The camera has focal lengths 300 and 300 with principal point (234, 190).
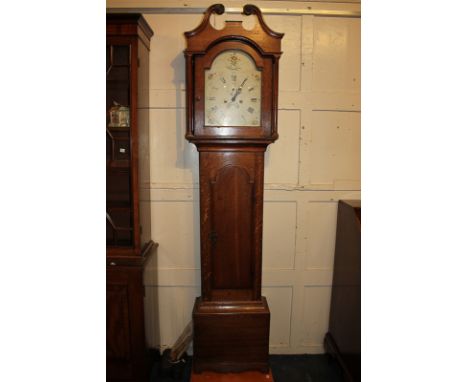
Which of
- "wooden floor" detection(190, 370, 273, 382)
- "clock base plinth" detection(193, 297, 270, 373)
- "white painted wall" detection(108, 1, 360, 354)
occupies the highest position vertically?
"white painted wall" detection(108, 1, 360, 354)

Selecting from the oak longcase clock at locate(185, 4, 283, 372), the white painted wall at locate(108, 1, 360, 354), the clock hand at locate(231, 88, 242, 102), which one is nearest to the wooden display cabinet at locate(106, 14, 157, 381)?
the white painted wall at locate(108, 1, 360, 354)

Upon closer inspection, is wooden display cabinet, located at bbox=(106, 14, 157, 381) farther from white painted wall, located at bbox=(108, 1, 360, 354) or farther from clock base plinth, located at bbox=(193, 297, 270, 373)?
clock base plinth, located at bbox=(193, 297, 270, 373)

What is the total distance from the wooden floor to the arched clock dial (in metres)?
1.33

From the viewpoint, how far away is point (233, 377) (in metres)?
1.60

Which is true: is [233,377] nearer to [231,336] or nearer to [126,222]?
[231,336]

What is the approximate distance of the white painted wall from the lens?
1831mm

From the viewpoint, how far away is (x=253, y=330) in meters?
1.61

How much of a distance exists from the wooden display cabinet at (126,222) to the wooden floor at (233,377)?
1.14 feet

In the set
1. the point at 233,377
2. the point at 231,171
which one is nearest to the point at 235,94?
the point at 231,171

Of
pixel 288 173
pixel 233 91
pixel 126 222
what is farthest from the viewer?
pixel 288 173

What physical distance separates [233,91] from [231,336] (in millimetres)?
1293
